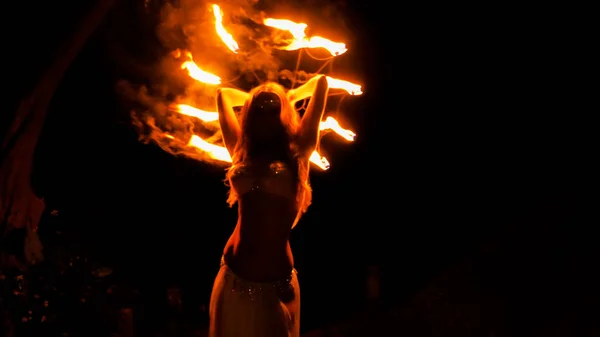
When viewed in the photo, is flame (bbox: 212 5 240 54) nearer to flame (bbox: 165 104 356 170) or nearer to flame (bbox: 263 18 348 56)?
flame (bbox: 263 18 348 56)

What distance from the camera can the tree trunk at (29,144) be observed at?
380 cm

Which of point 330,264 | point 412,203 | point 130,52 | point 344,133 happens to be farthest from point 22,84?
point 412,203

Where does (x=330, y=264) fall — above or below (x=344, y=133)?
below

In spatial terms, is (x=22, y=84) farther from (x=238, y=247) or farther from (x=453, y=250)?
(x=453, y=250)

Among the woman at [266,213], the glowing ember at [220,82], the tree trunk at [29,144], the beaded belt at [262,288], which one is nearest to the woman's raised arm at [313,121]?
the woman at [266,213]

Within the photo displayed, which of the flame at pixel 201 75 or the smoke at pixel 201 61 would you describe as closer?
the flame at pixel 201 75

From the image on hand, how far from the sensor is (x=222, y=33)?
12.3ft

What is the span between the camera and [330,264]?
315 inches

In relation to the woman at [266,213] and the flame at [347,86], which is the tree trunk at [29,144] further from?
the flame at [347,86]

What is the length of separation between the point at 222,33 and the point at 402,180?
5.13 m

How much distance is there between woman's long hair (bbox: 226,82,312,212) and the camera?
3371 mm

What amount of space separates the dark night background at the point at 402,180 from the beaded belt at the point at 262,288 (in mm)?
3456

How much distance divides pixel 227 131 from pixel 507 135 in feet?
17.9

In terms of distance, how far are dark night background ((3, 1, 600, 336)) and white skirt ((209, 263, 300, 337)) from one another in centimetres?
338
